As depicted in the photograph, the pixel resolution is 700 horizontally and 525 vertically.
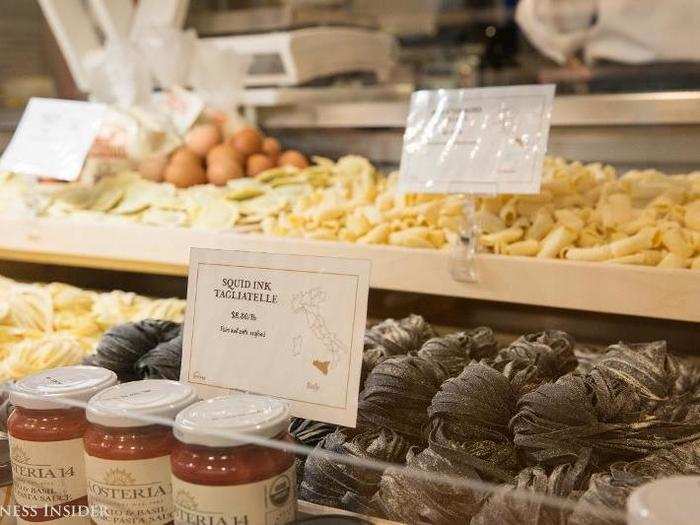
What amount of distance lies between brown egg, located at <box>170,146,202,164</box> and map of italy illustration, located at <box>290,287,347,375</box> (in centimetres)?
113

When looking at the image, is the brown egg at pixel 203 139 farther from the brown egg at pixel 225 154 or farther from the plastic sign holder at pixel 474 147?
the plastic sign holder at pixel 474 147

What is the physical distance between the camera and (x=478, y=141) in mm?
1208

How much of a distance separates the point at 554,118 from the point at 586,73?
1.51 metres

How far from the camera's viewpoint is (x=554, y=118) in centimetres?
168

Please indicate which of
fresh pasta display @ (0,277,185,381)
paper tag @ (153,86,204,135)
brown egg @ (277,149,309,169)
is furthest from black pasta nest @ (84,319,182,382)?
paper tag @ (153,86,204,135)

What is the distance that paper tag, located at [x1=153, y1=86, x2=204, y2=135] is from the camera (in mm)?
1978

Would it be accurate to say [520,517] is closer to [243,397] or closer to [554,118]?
[243,397]

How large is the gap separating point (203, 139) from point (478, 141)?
0.90 metres

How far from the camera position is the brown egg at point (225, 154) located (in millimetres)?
1834

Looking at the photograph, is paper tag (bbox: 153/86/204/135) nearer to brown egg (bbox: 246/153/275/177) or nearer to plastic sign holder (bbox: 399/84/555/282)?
brown egg (bbox: 246/153/275/177)

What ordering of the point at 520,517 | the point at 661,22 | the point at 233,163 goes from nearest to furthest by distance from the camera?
the point at 520,517
the point at 233,163
the point at 661,22

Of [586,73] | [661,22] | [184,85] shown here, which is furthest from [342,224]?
[586,73]

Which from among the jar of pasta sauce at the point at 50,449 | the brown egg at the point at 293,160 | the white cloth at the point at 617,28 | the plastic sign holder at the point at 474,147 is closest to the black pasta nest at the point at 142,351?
the jar of pasta sauce at the point at 50,449

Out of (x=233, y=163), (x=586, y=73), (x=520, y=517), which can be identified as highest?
(x=586, y=73)
